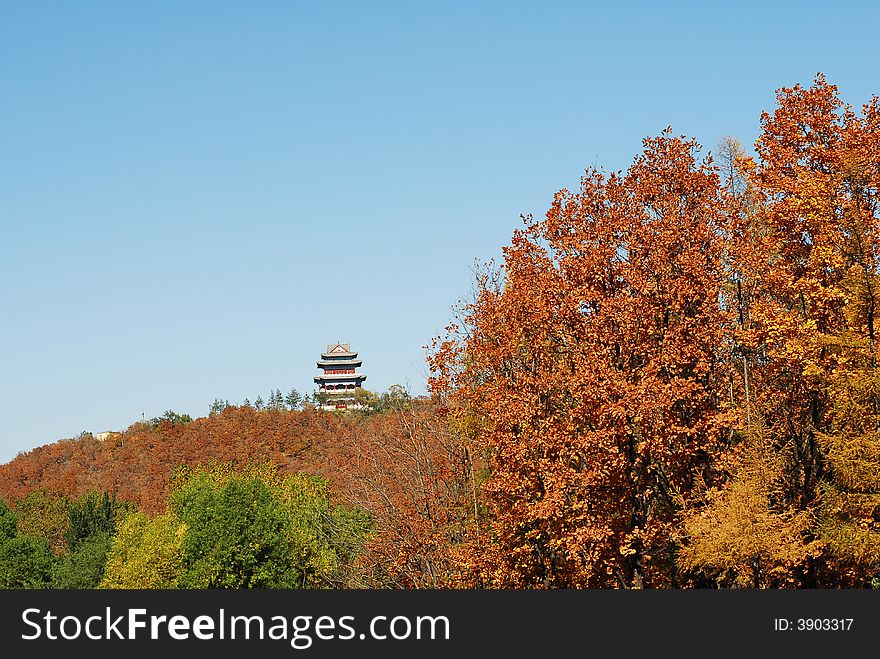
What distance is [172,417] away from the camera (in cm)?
11625

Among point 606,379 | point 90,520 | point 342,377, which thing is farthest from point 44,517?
point 606,379

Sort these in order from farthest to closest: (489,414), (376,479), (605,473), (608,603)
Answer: (376,479), (489,414), (605,473), (608,603)

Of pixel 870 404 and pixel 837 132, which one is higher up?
pixel 837 132

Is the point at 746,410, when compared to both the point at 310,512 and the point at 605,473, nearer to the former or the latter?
the point at 605,473

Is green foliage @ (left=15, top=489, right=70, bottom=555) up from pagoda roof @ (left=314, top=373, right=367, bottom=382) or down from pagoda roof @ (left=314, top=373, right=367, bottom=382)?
down

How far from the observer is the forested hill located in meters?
99.3

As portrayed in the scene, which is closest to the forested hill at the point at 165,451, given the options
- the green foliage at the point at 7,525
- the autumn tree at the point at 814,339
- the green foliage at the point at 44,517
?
the green foliage at the point at 44,517

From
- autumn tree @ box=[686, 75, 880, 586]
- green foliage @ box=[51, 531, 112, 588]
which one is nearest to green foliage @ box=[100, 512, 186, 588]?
green foliage @ box=[51, 531, 112, 588]

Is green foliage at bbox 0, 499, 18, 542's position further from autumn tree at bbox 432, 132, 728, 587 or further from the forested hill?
autumn tree at bbox 432, 132, 728, 587

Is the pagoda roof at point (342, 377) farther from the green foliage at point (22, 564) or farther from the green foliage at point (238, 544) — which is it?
the green foliage at point (238, 544)

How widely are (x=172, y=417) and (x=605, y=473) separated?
101 m

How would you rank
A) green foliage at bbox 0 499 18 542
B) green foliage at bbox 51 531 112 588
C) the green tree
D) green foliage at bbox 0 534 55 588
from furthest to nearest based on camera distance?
1. green foliage at bbox 0 499 18 542
2. green foliage at bbox 51 531 112 588
3. the green tree
4. green foliage at bbox 0 534 55 588

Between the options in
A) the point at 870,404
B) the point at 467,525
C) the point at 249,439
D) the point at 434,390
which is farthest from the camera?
the point at 249,439

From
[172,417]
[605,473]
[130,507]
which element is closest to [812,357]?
[605,473]
